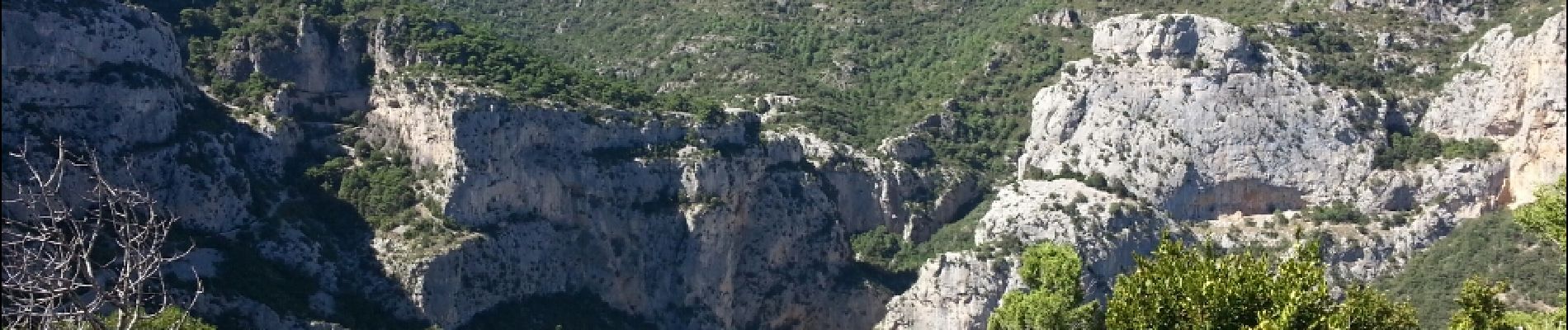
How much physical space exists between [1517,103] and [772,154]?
42.3 m

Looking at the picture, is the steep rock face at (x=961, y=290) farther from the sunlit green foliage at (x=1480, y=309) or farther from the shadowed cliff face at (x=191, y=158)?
the sunlit green foliage at (x=1480, y=309)

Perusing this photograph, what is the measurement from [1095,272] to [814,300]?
16545 millimetres

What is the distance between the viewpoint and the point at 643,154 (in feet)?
235

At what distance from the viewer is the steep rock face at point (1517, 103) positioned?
2653 inches

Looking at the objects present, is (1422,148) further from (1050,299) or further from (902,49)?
(1050,299)

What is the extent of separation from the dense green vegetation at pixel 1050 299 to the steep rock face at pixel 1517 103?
39.5m

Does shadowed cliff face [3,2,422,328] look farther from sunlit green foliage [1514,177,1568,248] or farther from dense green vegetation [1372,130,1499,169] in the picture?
dense green vegetation [1372,130,1499,169]

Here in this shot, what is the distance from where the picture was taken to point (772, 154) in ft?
249

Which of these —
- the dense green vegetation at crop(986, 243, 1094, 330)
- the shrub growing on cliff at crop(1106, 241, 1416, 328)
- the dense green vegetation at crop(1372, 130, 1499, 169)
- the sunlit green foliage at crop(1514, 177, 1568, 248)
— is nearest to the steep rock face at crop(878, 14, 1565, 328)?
the dense green vegetation at crop(1372, 130, 1499, 169)

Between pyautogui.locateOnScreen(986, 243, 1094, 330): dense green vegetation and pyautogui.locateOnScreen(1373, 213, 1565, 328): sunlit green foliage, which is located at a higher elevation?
pyautogui.locateOnScreen(986, 243, 1094, 330): dense green vegetation

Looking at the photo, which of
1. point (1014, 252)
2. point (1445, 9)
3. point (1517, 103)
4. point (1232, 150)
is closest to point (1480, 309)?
point (1014, 252)

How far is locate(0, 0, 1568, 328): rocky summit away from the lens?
58906 millimetres

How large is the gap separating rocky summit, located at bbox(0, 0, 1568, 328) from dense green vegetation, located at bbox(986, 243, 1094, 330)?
58.8 feet

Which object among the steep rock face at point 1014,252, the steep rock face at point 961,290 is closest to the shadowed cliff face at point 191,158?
the steep rock face at point 961,290
